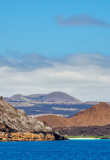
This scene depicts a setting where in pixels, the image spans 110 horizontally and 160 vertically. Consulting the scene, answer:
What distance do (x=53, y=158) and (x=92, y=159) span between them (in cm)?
1168

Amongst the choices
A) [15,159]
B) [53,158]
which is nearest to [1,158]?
[15,159]

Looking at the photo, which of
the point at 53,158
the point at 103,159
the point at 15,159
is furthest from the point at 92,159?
the point at 15,159

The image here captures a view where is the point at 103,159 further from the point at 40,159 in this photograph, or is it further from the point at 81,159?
the point at 40,159

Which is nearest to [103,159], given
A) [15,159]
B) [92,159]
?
[92,159]

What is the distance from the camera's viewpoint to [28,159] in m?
130

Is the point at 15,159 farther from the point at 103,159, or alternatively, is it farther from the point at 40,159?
the point at 103,159

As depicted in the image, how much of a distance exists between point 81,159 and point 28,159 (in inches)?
595

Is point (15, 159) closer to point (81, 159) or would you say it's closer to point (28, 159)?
point (28, 159)

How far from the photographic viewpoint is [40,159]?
13050cm

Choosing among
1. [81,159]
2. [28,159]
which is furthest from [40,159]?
[81,159]

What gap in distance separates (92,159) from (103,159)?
3.12 m

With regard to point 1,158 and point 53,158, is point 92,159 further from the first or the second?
point 1,158

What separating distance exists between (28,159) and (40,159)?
11.1 ft

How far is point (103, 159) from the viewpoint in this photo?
131625mm
